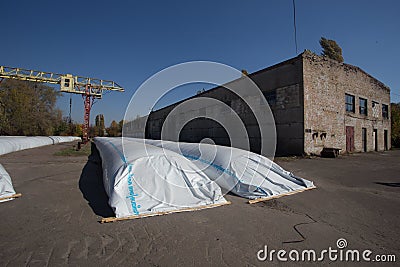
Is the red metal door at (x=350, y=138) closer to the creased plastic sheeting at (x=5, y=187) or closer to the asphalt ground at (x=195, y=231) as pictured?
the asphalt ground at (x=195, y=231)

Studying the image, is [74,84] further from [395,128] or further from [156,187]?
[395,128]

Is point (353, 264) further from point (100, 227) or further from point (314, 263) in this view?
point (100, 227)

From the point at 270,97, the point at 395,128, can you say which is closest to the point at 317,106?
the point at 270,97

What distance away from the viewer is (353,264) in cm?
199

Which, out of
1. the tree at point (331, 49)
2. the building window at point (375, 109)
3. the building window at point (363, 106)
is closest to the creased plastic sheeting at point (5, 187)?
the building window at point (363, 106)

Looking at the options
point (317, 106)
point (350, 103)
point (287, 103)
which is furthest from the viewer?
point (350, 103)

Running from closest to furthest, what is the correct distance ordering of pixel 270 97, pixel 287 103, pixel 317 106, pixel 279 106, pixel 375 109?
pixel 317 106
pixel 287 103
pixel 279 106
pixel 270 97
pixel 375 109

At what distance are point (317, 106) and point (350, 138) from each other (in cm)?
442

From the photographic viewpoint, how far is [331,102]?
40.0ft

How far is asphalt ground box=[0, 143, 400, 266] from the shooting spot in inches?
80.3

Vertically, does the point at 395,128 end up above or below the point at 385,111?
below

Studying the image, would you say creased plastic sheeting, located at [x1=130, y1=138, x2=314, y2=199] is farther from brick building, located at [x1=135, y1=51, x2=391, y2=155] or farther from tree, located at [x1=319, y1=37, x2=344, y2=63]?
tree, located at [x1=319, y1=37, x2=344, y2=63]

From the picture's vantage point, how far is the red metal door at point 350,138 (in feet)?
43.2

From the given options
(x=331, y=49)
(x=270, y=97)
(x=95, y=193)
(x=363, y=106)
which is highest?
(x=331, y=49)
